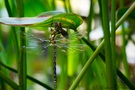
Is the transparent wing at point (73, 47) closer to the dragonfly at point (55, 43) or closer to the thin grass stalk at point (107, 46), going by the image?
the dragonfly at point (55, 43)

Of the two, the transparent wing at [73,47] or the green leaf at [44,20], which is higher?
the green leaf at [44,20]

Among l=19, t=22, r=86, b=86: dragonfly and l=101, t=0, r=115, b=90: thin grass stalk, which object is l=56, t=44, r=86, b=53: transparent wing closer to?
l=19, t=22, r=86, b=86: dragonfly

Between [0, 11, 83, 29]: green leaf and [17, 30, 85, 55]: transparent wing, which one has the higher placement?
[0, 11, 83, 29]: green leaf

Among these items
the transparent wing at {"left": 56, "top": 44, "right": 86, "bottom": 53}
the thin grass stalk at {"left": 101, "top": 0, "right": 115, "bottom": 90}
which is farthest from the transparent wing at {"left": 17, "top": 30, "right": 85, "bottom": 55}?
the thin grass stalk at {"left": 101, "top": 0, "right": 115, "bottom": 90}

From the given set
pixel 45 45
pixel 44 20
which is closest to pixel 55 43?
pixel 45 45

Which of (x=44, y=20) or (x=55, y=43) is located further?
(x=55, y=43)

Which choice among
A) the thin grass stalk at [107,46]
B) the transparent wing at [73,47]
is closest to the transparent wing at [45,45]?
the transparent wing at [73,47]

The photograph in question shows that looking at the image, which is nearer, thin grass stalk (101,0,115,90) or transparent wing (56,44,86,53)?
thin grass stalk (101,0,115,90)

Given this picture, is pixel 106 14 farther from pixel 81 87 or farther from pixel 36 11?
pixel 36 11

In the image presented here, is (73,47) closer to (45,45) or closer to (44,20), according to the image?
(45,45)

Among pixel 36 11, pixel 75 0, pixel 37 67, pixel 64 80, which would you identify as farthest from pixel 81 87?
pixel 37 67

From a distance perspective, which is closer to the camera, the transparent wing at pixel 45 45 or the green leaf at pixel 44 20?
the green leaf at pixel 44 20
